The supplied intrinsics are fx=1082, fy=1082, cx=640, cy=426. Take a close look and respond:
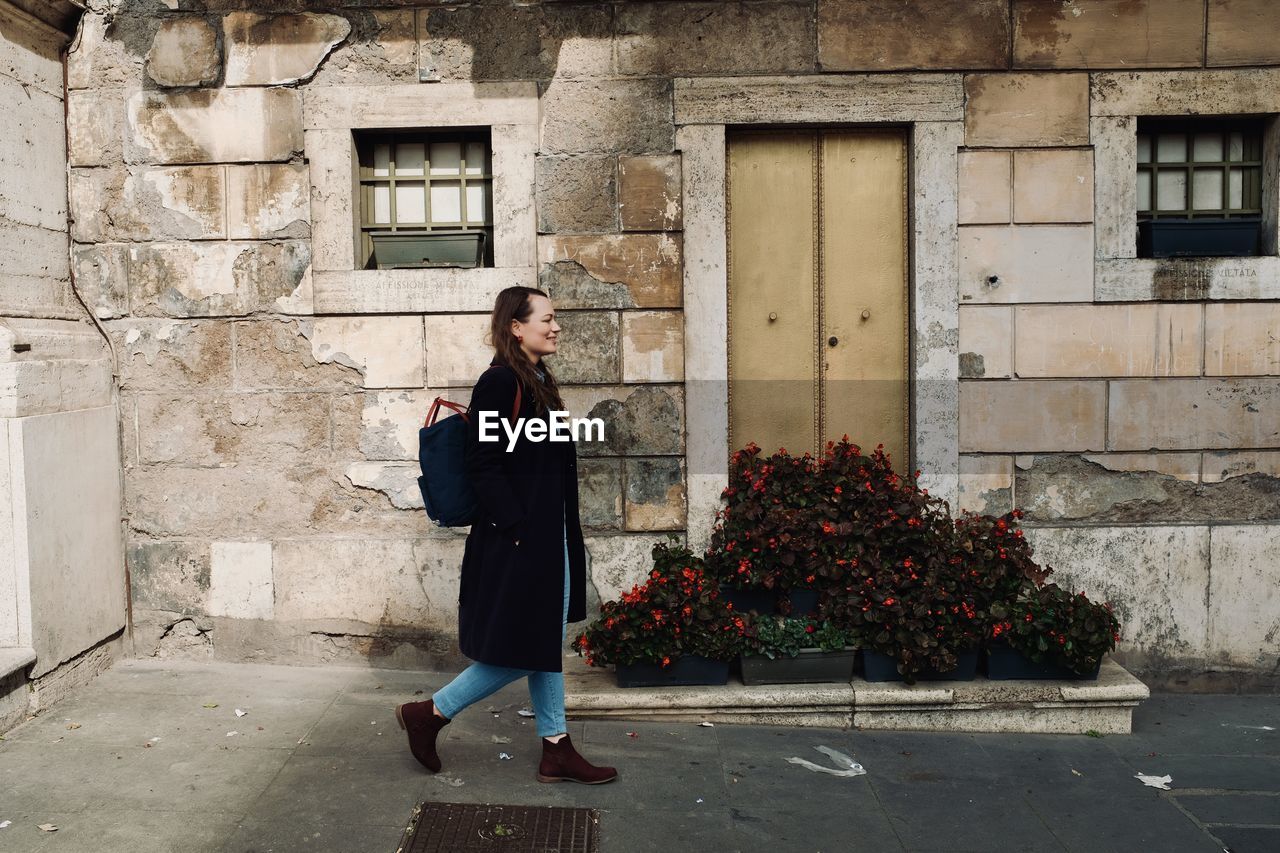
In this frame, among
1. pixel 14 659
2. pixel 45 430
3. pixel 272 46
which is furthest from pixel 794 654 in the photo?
pixel 272 46

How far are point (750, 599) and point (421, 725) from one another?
76.4 inches

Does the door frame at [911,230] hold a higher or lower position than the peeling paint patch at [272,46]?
lower

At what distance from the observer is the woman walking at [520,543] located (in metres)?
3.96

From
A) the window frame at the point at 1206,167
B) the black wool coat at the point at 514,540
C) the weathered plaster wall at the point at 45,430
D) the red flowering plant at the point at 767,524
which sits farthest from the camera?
the window frame at the point at 1206,167

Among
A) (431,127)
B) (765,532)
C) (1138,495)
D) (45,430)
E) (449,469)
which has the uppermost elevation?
(431,127)

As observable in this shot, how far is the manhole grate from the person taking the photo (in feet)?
12.5

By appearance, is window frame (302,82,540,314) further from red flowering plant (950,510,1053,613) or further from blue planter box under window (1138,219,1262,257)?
blue planter box under window (1138,219,1262,257)

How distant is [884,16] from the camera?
18.8 ft

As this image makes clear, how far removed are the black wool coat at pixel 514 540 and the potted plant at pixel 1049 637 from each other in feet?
7.62

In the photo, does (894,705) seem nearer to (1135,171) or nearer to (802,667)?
(802,667)

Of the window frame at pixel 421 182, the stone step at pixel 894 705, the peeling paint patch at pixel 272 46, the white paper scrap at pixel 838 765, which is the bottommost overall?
the white paper scrap at pixel 838 765

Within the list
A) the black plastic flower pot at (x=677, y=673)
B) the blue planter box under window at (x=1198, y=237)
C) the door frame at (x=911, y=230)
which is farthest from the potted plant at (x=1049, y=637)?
the blue planter box under window at (x=1198, y=237)

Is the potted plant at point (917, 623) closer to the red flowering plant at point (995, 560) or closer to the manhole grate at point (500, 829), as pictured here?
the red flowering plant at point (995, 560)

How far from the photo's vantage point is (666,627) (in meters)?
5.14
